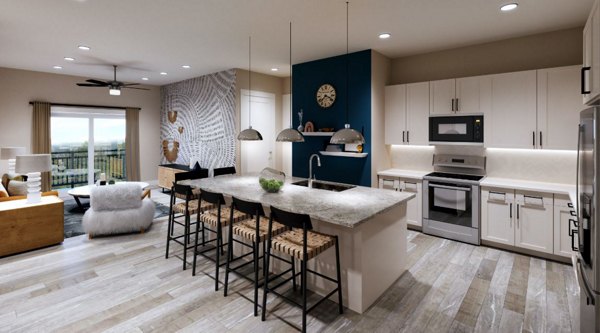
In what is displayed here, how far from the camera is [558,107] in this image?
12.7 ft

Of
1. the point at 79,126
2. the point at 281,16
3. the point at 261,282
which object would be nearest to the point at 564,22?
the point at 281,16

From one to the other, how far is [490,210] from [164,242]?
14.6 feet

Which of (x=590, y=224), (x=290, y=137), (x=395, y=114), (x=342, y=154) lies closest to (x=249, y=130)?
(x=290, y=137)

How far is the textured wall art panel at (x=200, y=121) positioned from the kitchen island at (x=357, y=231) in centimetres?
358

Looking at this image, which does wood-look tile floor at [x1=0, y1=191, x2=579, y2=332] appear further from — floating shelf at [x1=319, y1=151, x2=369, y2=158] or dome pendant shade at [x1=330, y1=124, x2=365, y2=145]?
floating shelf at [x1=319, y1=151, x2=369, y2=158]

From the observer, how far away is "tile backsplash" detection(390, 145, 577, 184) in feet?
13.5

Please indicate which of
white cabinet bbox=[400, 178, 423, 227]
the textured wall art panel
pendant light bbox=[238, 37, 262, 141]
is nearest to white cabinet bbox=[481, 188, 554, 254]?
white cabinet bbox=[400, 178, 423, 227]

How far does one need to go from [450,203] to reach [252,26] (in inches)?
141

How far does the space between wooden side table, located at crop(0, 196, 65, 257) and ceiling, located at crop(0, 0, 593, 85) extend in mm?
2255

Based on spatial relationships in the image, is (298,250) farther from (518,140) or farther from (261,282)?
(518,140)

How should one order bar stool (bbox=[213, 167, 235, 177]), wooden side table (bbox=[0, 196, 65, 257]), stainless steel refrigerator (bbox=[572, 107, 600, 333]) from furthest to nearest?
bar stool (bbox=[213, 167, 235, 177]) < wooden side table (bbox=[0, 196, 65, 257]) < stainless steel refrigerator (bbox=[572, 107, 600, 333])

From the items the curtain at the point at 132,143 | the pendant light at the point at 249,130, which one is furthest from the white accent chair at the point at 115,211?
the curtain at the point at 132,143

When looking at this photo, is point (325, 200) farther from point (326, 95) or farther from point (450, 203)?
point (326, 95)

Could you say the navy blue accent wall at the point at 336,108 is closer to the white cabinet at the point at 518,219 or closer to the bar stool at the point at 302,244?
the white cabinet at the point at 518,219
